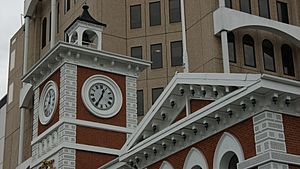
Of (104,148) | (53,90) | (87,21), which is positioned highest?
(87,21)

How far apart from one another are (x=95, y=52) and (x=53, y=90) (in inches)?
110

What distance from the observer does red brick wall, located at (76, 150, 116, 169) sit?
31.5 m

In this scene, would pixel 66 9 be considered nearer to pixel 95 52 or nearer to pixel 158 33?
pixel 158 33

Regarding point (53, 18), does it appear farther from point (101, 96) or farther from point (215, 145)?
point (215, 145)

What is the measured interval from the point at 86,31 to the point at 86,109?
184 inches

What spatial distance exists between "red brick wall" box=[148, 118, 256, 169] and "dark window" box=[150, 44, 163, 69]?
27.0 m

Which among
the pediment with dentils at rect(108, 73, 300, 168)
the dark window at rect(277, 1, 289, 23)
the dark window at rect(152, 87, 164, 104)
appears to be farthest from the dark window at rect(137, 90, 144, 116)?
the pediment with dentils at rect(108, 73, 300, 168)

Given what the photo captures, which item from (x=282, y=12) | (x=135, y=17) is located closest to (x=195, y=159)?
(x=282, y=12)

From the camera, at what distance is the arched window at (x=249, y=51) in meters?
47.7

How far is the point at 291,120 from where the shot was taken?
19969 mm

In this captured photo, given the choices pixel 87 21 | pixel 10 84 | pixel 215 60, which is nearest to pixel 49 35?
pixel 10 84

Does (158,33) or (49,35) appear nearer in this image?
(158,33)

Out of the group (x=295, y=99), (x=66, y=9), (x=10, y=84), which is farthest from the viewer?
(x=10, y=84)

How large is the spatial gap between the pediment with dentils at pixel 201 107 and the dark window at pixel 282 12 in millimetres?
26726
